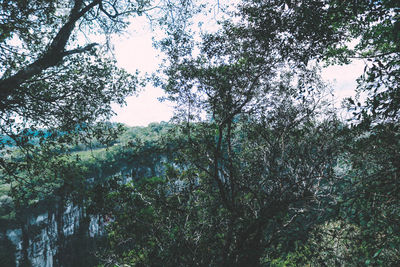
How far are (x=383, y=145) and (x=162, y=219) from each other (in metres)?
6.07

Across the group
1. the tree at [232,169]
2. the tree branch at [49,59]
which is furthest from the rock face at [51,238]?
the tree branch at [49,59]

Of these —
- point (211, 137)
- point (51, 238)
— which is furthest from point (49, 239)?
point (211, 137)

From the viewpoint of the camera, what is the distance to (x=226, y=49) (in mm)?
6277

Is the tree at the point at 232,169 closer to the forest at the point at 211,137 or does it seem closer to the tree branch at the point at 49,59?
the forest at the point at 211,137

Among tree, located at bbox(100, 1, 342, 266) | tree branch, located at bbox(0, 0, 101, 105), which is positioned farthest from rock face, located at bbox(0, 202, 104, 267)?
tree branch, located at bbox(0, 0, 101, 105)

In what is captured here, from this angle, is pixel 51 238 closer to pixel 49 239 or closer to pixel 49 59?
pixel 49 239

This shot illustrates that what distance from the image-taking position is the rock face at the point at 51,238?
26.6 m

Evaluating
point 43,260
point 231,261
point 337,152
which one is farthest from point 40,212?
point 337,152

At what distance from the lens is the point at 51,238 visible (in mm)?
29859

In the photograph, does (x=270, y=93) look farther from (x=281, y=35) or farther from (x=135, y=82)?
(x=135, y=82)

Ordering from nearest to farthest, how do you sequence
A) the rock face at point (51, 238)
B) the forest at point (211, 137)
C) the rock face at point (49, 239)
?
the forest at point (211, 137), the rock face at point (49, 239), the rock face at point (51, 238)

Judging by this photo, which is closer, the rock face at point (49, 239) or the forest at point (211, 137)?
the forest at point (211, 137)

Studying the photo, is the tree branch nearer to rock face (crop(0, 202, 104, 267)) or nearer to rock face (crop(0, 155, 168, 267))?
→ rock face (crop(0, 155, 168, 267))

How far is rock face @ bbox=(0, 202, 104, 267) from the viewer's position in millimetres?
26594
